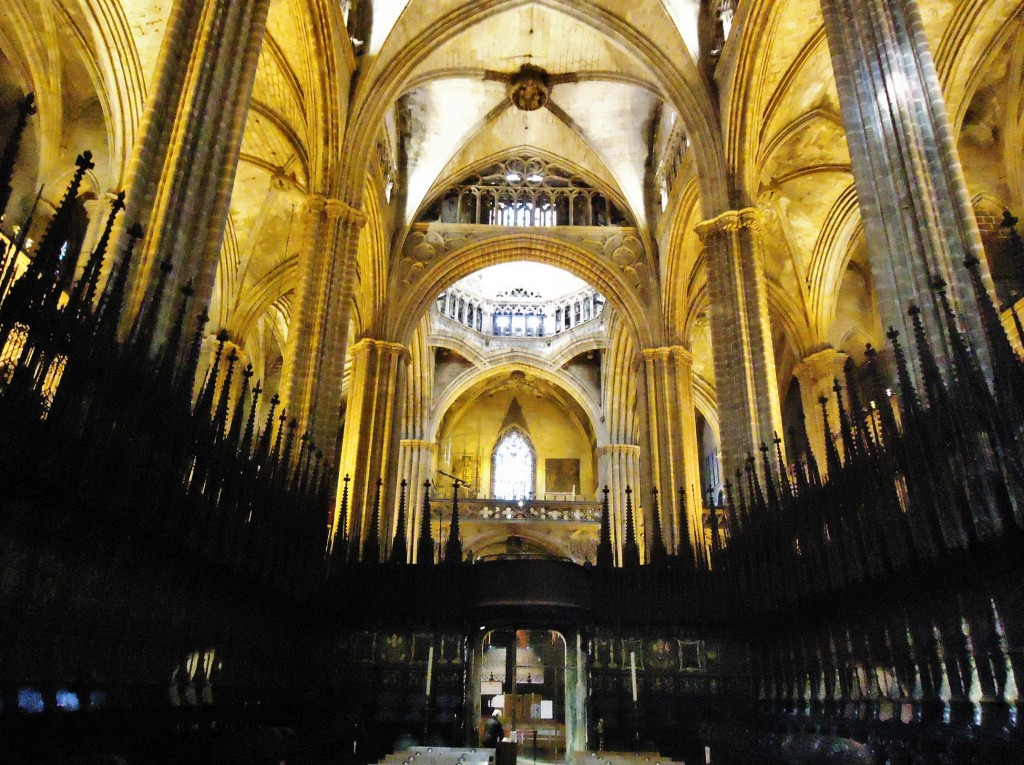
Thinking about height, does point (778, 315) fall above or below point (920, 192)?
above

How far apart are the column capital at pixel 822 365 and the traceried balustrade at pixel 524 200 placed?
6.29m

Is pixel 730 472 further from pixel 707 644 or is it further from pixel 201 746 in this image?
pixel 201 746

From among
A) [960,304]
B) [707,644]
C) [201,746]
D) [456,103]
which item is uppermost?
[456,103]

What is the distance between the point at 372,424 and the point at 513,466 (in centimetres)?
1294

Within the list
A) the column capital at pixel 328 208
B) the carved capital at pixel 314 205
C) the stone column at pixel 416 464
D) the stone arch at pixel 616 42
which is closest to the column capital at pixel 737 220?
the stone arch at pixel 616 42

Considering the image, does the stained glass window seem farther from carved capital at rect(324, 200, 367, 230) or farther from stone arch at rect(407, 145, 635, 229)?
carved capital at rect(324, 200, 367, 230)

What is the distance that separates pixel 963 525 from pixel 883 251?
318 cm

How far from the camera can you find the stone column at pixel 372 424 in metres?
16.4

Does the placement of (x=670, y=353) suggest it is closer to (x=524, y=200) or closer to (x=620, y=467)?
(x=524, y=200)

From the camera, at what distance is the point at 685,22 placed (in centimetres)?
1564

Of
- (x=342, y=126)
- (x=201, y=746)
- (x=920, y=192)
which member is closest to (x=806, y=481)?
(x=920, y=192)

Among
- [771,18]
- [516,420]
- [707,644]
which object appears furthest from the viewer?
[516,420]

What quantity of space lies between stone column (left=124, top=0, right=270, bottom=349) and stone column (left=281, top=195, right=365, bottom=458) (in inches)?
164

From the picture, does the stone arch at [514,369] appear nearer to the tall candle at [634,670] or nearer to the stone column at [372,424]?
the stone column at [372,424]
